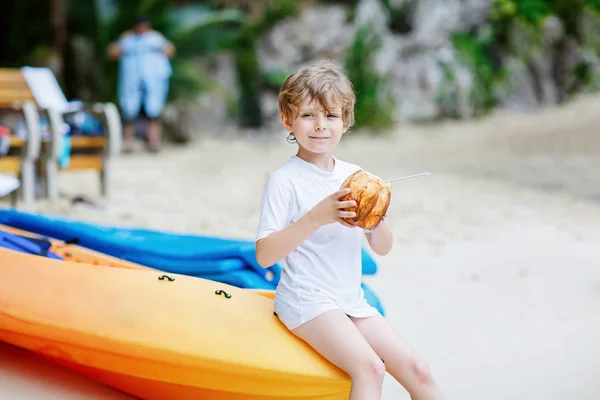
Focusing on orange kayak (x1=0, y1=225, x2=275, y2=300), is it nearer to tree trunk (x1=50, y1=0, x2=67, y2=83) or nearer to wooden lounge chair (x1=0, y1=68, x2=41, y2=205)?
wooden lounge chair (x1=0, y1=68, x2=41, y2=205)

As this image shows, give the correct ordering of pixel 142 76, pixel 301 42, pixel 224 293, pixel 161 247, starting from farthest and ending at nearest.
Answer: pixel 301 42 → pixel 142 76 → pixel 161 247 → pixel 224 293

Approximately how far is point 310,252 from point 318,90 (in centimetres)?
43

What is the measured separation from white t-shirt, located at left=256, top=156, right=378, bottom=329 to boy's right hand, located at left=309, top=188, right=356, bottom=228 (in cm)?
13

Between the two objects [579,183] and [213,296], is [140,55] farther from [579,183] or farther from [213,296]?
[213,296]

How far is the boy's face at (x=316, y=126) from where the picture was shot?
2.14 meters

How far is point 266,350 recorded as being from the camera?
2.17 metres

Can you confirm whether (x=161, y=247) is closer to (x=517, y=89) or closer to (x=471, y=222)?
(x=471, y=222)

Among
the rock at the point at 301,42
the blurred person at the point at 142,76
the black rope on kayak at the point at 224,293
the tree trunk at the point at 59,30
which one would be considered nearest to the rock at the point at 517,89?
the rock at the point at 301,42

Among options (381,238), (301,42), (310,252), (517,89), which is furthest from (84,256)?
(517,89)

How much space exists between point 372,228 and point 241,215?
439 centimetres

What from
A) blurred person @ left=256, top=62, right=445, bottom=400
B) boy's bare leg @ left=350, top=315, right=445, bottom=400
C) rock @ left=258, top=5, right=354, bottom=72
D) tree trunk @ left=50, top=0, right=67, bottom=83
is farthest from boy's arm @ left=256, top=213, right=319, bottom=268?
rock @ left=258, top=5, right=354, bottom=72

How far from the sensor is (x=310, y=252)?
2.17 metres

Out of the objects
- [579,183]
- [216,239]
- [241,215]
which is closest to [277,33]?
[579,183]

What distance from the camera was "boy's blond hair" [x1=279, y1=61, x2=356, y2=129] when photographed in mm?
2131
